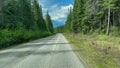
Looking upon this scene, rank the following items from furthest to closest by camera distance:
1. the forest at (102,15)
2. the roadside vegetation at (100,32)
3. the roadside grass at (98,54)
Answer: the forest at (102,15), the roadside vegetation at (100,32), the roadside grass at (98,54)

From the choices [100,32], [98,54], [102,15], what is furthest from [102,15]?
[98,54]

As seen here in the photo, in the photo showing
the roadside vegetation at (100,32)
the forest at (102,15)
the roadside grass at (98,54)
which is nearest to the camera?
the roadside grass at (98,54)

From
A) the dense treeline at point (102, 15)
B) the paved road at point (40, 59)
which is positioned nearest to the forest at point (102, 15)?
the dense treeline at point (102, 15)

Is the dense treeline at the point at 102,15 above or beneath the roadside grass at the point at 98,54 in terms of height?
above

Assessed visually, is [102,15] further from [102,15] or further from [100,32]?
[100,32]

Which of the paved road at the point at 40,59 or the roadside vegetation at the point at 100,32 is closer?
the paved road at the point at 40,59

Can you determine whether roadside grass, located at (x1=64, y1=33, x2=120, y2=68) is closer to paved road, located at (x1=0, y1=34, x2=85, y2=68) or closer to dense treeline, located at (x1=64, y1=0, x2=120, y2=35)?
paved road, located at (x1=0, y1=34, x2=85, y2=68)

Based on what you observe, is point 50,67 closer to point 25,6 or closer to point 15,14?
point 15,14

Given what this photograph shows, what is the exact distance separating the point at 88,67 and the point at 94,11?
37765mm

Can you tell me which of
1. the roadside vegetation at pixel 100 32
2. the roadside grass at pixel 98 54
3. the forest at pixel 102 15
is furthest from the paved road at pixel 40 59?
the forest at pixel 102 15

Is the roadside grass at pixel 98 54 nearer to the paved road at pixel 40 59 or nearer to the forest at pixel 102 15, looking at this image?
the paved road at pixel 40 59

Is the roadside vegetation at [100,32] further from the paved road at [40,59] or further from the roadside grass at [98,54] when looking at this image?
the paved road at [40,59]

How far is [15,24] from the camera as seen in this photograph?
4519cm

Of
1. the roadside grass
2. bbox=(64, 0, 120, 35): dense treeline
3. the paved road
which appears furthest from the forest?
the paved road
